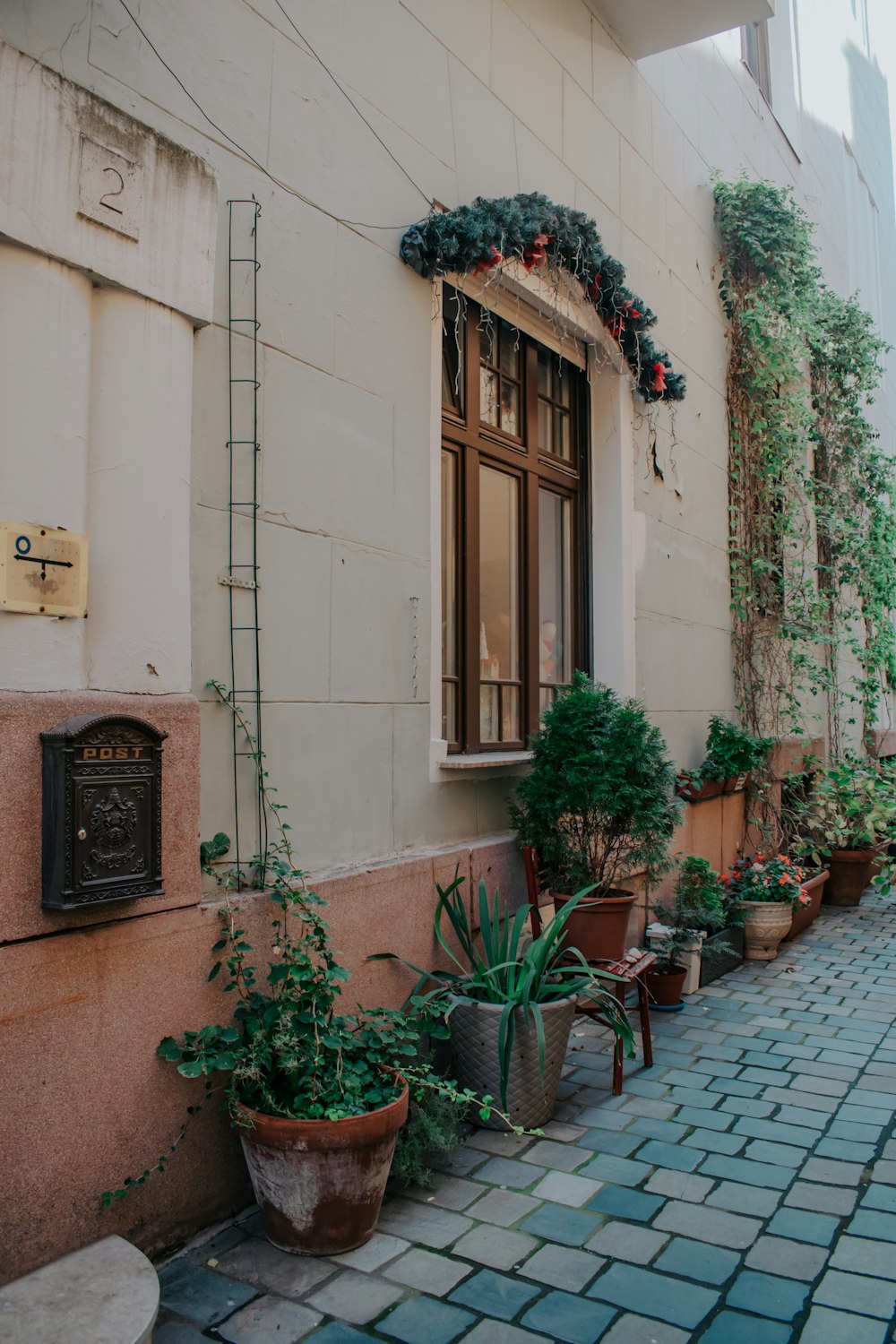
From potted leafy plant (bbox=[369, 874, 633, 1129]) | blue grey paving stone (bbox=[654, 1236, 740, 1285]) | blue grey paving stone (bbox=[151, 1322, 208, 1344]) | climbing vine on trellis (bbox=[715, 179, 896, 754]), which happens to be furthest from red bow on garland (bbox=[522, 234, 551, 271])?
blue grey paving stone (bbox=[151, 1322, 208, 1344])

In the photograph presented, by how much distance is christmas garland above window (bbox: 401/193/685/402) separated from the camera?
4.34 metres

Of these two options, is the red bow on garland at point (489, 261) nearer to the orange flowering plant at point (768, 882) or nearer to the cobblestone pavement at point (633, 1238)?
the cobblestone pavement at point (633, 1238)

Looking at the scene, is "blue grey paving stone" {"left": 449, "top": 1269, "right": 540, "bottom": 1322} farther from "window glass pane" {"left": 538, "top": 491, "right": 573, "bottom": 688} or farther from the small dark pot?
"window glass pane" {"left": 538, "top": 491, "right": 573, "bottom": 688}

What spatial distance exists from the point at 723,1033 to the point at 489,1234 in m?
2.41

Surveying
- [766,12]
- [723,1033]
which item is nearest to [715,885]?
[723,1033]

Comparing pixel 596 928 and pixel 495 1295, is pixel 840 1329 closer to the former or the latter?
pixel 495 1295

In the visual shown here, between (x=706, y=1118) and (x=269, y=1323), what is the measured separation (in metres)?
2.03

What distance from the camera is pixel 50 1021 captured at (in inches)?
106

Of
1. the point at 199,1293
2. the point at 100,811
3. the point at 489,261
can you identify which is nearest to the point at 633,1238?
the point at 199,1293

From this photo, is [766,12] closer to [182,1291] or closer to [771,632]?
[771,632]

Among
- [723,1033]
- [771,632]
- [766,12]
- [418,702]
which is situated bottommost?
[723,1033]

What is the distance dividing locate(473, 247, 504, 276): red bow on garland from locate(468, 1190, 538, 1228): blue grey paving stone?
12.2ft

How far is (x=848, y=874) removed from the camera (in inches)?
344

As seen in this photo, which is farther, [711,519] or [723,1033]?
[711,519]
